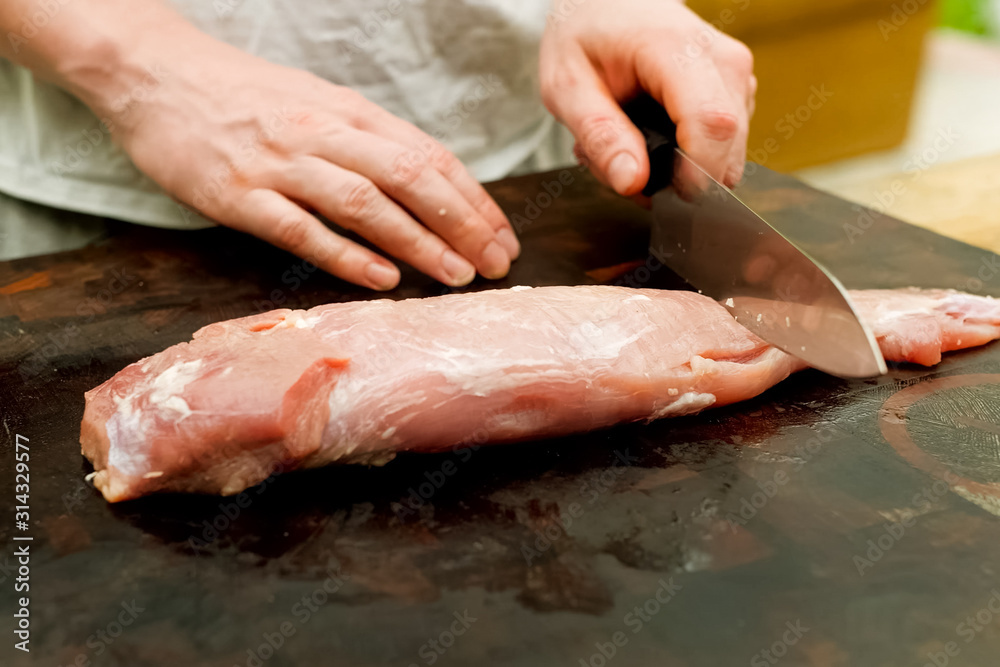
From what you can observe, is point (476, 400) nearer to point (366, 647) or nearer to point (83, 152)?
point (366, 647)

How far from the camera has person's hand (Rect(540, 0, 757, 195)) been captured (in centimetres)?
206

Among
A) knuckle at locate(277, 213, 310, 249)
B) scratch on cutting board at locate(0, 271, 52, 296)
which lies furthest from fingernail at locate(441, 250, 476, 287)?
scratch on cutting board at locate(0, 271, 52, 296)

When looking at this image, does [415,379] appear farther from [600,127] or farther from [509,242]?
[600,127]

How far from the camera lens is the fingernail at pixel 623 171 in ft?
6.74

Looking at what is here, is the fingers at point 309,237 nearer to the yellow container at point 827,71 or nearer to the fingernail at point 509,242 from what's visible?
the fingernail at point 509,242

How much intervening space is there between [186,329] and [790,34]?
4.99 m

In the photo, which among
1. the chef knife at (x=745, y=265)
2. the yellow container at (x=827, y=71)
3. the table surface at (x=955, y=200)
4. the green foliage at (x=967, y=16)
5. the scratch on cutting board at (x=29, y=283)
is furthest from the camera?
the green foliage at (x=967, y=16)

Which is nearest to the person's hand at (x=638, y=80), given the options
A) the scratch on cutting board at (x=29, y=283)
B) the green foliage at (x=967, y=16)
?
the scratch on cutting board at (x=29, y=283)

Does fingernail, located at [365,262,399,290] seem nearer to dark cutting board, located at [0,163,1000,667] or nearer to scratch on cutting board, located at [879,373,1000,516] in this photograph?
dark cutting board, located at [0,163,1000,667]

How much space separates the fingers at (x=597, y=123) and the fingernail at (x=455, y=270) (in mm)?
445

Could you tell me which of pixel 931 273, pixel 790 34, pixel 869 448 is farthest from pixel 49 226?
pixel 790 34

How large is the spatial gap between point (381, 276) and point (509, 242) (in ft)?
1.20

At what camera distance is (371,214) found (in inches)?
81.7

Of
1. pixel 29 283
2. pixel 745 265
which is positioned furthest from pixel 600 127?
pixel 29 283
